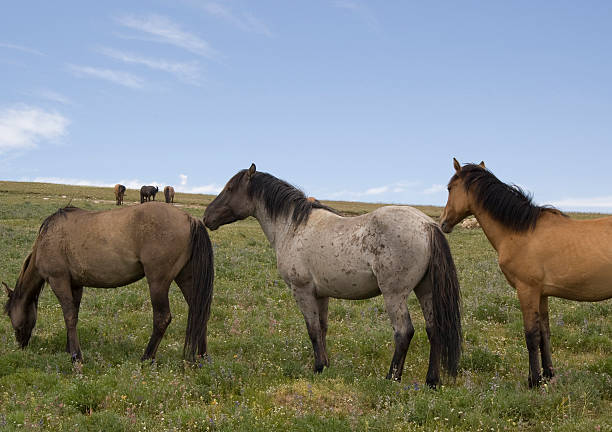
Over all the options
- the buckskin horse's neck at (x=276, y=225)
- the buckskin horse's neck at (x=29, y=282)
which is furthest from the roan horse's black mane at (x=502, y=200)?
the buckskin horse's neck at (x=29, y=282)

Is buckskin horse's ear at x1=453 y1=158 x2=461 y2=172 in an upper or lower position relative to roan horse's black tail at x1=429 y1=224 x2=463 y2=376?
upper

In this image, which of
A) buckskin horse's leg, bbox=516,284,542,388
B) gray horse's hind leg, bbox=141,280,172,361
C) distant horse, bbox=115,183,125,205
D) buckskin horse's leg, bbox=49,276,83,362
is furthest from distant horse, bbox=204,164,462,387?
distant horse, bbox=115,183,125,205

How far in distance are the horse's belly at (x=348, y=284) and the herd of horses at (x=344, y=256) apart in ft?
0.06

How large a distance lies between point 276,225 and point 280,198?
1.56 feet

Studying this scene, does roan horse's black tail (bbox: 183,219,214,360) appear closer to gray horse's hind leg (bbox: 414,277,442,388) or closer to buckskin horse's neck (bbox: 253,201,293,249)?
buckskin horse's neck (bbox: 253,201,293,249)

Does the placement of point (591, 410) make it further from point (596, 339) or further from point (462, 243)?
point (462, 243)

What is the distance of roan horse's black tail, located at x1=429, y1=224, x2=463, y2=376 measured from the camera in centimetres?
659

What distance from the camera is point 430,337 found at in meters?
6.79

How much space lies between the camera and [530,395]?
19.4 feet

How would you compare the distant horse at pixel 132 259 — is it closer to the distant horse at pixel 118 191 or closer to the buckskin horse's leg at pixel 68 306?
the buckskin horse's leg at pixel 68 306

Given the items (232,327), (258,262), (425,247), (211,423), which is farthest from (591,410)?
(258,262)

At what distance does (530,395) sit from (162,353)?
6020mm

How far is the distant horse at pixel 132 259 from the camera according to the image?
7922 mm

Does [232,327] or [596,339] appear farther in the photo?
[232,327]
